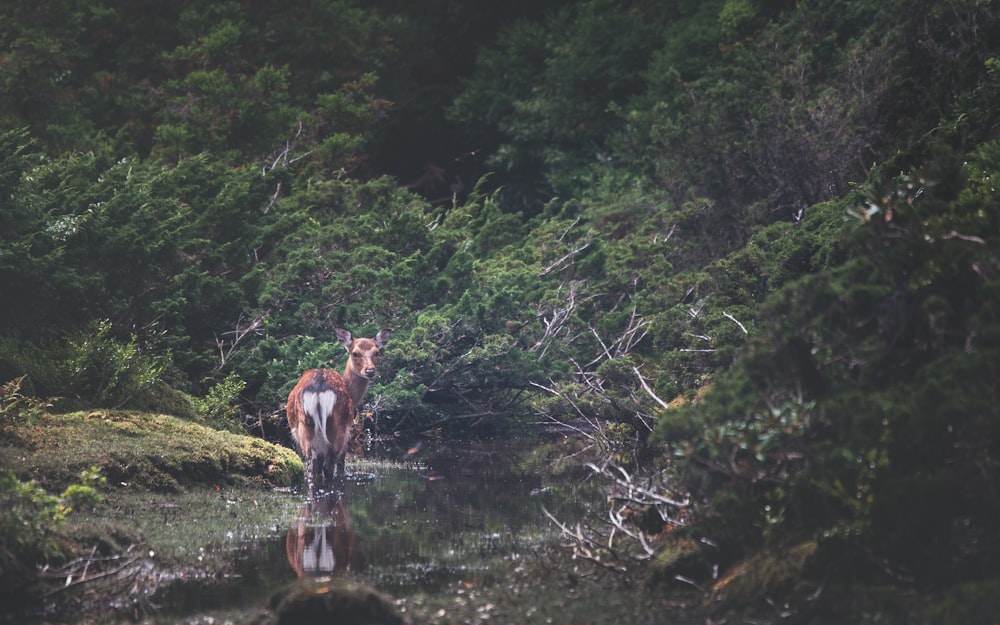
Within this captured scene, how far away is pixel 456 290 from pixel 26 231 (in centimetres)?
735

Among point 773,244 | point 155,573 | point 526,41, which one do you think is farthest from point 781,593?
point 526,41

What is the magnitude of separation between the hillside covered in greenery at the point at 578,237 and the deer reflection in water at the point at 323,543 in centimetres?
242

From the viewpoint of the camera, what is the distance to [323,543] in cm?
968

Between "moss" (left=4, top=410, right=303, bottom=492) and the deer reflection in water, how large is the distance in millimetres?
1221

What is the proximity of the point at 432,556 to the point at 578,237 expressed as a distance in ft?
47.6

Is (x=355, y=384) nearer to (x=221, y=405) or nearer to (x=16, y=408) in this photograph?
(x=221, y=405)

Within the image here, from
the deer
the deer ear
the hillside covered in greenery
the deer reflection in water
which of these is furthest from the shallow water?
the deer ear

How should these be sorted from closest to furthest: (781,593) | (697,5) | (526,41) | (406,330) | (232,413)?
(781,593), (232,413), (406,330), (697,5), (526,41)

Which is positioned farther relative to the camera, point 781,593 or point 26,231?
point 26,231

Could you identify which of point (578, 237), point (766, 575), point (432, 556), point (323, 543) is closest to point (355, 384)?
point (323, 543)

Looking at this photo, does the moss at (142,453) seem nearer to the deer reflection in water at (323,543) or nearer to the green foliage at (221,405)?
the deer reflection in water at (323,543)

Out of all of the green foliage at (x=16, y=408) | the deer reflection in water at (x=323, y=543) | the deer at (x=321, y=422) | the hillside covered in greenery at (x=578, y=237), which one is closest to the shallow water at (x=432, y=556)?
the deer reflection in water at (x=323, y=543)

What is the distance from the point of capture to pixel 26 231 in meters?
14.6

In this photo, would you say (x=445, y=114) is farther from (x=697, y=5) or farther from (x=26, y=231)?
(x=26, y=231)
